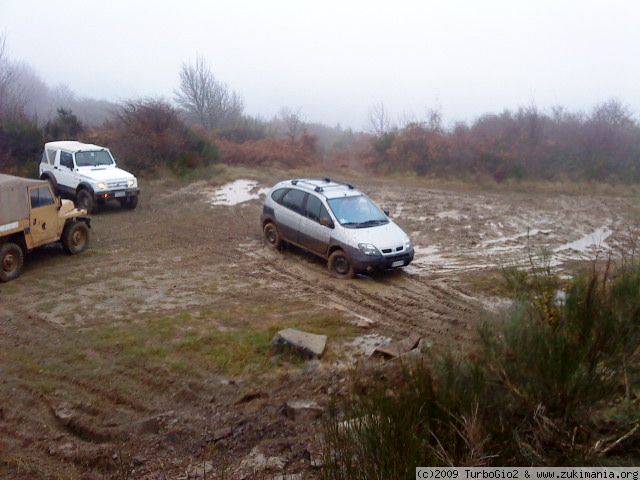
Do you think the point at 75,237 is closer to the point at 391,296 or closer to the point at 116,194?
the point at 116,194

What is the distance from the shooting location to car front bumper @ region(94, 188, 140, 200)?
17.9 meters

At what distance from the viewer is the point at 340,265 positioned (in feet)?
42.0

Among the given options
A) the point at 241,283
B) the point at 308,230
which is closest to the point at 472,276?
the point at 308,230

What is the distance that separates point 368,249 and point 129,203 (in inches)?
391

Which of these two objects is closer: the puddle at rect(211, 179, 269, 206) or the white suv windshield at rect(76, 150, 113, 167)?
the white suv windshield at rect(76, 150, 113, 167)

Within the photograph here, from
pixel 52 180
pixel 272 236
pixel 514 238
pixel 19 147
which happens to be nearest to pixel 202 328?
pixel 272 236

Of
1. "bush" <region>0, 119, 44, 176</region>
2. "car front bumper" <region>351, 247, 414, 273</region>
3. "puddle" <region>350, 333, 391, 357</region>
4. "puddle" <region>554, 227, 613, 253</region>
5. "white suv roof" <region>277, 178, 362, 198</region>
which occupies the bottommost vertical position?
"puddle" <region>350, 333, 391, 357</region>

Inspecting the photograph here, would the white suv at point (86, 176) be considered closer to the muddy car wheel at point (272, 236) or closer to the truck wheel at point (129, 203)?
the truck wheel at point (129, 203)

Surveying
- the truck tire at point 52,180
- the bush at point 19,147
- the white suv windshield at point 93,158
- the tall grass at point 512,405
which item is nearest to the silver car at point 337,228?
the white suv windshield at point 93,158

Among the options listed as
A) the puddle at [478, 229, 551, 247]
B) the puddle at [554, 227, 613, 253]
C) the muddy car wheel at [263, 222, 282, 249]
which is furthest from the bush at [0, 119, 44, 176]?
the puddle at [554, 227, 613, 253]

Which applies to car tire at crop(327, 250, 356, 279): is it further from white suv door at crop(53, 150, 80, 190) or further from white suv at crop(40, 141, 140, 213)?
white suv door at crop(53, 150, 80, 190)

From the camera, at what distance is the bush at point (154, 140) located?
2653 cm

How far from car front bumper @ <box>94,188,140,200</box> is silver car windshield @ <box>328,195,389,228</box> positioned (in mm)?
8037

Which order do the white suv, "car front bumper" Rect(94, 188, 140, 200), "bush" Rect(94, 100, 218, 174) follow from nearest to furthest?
1. "car front bumper" Rect(94, 188, 140, 200)
2. the white suv
3. "bush" Rect(94, 100, 218, 174)
